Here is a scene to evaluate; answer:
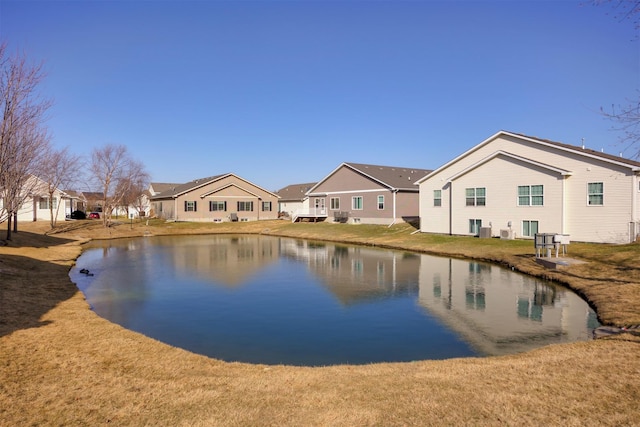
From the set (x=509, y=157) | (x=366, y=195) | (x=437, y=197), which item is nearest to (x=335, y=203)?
(x=366, y=195)

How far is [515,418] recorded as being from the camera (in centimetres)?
548

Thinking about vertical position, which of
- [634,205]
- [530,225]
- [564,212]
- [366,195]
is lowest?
[530,225]

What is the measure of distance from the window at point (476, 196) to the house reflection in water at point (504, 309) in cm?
1151

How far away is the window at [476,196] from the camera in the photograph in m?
32.2

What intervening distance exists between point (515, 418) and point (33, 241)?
32714 millimetres

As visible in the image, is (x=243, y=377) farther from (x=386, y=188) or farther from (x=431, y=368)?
(x=386, y=188)

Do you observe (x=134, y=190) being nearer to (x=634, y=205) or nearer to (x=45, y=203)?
(x=45, y=203)

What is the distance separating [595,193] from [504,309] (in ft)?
53.8

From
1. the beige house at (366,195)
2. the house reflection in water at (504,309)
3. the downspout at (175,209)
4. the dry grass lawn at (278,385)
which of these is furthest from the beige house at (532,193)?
the downspout at (175,209)

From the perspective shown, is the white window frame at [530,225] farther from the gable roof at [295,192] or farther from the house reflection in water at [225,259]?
the gable roof at [295,192]

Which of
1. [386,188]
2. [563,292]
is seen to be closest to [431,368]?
[563,292]

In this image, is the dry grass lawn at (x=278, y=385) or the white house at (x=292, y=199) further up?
the white house at (x=292, y=199)

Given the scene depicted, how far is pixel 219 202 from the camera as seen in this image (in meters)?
58.2

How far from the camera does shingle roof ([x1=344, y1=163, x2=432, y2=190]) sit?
149ft
